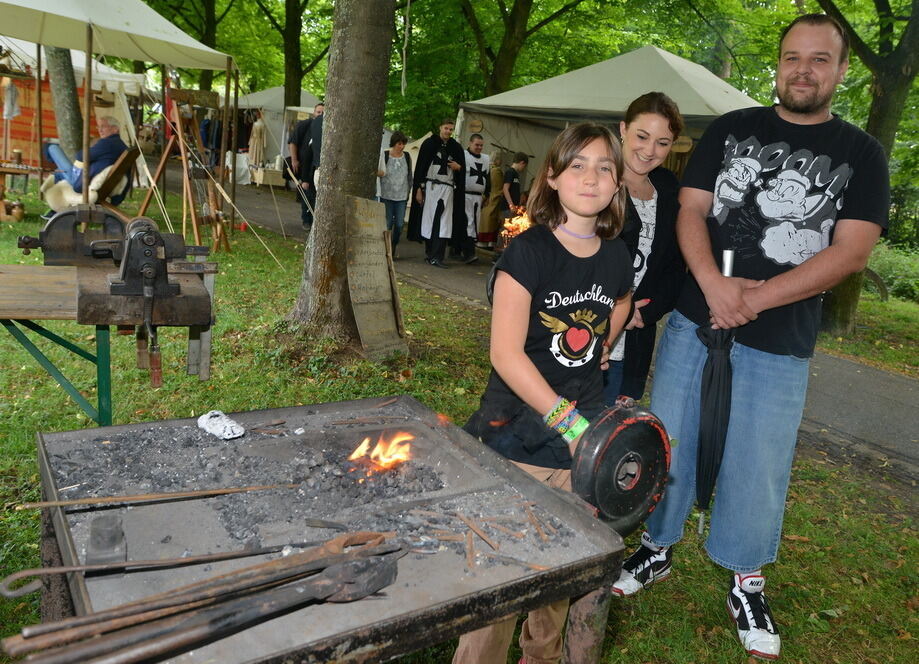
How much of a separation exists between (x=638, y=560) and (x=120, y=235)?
295 cm

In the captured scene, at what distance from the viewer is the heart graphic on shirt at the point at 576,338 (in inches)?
93.6

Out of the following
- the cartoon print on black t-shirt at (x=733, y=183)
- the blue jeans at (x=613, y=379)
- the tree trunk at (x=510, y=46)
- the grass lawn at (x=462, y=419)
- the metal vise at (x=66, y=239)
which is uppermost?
the tree trunk at (x=510, y=46)

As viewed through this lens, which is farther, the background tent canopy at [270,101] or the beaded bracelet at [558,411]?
the background tent canopy at [270,101]

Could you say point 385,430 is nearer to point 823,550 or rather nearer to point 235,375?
point 823,550

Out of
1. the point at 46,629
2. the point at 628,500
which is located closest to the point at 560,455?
the point at 628,500

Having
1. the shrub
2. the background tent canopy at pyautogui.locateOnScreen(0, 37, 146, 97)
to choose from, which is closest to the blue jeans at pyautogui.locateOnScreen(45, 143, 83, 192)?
the background tent canopy at pyautogui.locateOnScreen(0, 37, 146, 97)

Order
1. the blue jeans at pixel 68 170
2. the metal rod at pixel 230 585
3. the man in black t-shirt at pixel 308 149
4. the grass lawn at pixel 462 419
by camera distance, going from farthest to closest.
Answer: the man in black t-shirt at pixel 308 149 → the blue jeans at pixel 68 170 → the grass lawn at pixel 462 419 → the metal rod at pixel 230 585

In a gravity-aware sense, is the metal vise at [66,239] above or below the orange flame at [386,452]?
above

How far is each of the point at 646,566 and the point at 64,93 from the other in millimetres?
11473

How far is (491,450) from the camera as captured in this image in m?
2.31

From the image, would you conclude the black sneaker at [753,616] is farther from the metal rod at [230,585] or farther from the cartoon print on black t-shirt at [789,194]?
the metal rod at [230,585]

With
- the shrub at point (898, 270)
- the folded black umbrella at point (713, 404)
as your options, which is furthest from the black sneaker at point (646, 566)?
the shrub at point (898, 270)

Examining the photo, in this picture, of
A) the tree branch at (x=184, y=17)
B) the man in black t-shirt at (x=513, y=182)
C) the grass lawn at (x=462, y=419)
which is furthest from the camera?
the tree branch at (x=184, y=17)

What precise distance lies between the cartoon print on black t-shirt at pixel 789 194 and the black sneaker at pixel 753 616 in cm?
135
